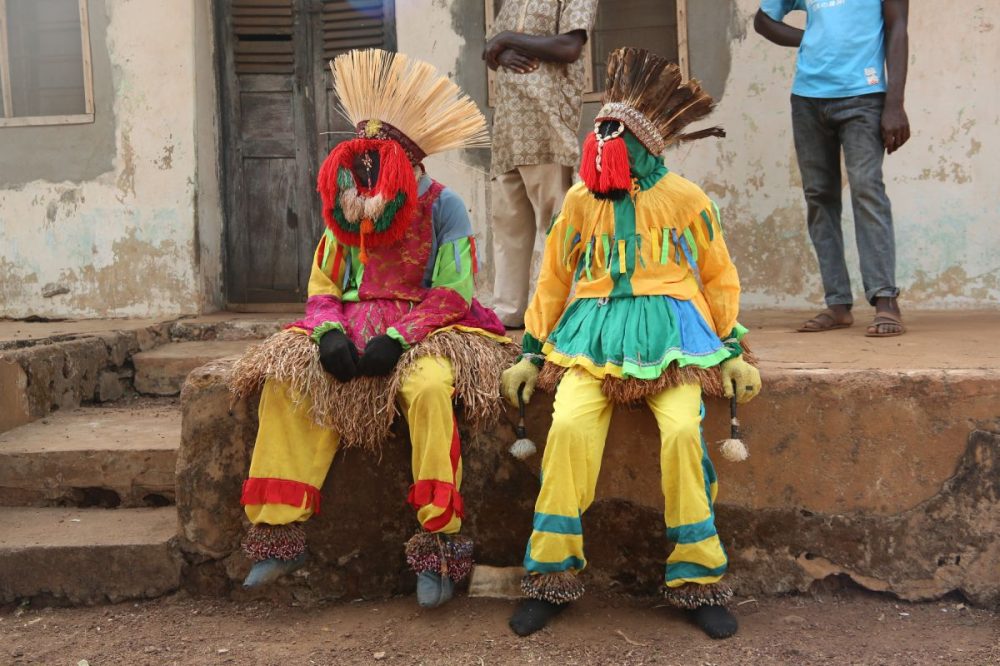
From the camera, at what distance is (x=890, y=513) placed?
282cm

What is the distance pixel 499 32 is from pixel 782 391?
2.19 metres

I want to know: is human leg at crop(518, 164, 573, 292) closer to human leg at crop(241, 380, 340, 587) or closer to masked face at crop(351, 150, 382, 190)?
masked face at crop(351, 150, 382, 190)

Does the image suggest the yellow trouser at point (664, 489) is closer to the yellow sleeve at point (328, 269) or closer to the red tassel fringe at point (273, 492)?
the red tassel fringe at point (273, 492)

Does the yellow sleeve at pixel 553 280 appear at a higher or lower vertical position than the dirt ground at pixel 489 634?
higher

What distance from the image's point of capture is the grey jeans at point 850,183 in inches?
150

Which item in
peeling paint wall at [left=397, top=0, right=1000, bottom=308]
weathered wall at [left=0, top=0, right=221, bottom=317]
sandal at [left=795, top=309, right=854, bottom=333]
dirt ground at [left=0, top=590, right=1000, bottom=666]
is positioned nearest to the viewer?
dirt ground at [left=0, top=590, right=1000, bottom=666]

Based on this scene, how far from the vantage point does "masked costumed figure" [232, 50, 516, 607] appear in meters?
2.77

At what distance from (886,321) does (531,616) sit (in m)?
2.00

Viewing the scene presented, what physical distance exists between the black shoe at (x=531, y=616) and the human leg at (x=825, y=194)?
2.08 meters

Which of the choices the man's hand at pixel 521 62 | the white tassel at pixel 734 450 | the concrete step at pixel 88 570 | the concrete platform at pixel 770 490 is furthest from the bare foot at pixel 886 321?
the concrete step at pixel 88 570

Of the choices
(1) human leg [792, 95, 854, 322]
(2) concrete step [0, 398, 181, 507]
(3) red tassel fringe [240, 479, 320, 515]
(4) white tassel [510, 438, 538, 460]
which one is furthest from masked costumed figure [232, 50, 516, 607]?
(1) human leg [792, 95, 854, 322]

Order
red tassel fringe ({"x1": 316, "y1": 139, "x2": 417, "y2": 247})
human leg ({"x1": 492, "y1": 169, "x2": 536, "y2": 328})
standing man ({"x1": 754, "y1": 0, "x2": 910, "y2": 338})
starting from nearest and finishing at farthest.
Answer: red tassel fringe ({"x1": 316, "y1": 139, "x2": 417, "y2": 247}) → standing man ({"x1": 754, "y1": 0, "x2": 910, "y2": 338}) → human leg ({"x1": 492, "y1": 169, "x2": 536, "y2": 328})

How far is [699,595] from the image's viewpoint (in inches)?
102

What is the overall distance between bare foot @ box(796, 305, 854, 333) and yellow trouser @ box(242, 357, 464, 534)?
6.12 ft
